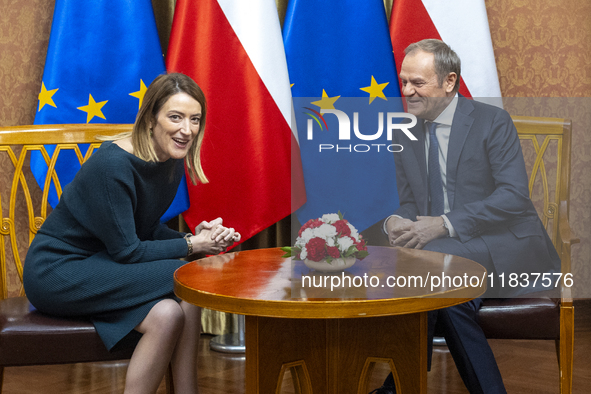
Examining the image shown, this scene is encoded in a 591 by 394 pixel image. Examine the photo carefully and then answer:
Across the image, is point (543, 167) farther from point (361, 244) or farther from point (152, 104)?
point (152, 104)

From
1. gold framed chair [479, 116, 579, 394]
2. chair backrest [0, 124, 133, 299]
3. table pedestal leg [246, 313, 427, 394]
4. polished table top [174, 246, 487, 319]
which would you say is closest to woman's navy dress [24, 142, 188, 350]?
polished table top [174, 246, 487, 319]

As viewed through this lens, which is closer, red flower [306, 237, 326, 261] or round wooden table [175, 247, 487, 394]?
round wooden table [175, 247, 487, 394]

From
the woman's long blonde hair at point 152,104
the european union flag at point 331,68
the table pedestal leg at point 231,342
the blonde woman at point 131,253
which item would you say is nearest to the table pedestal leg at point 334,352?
the blonde woman at point 131,253

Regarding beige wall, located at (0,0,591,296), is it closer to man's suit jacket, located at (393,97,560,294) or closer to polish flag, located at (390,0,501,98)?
polish flag, located at (390,0,501,98)

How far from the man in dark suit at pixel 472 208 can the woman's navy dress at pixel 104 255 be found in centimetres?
75

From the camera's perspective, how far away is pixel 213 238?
5.90ft

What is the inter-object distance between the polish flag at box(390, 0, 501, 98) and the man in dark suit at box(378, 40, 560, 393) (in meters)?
0.81

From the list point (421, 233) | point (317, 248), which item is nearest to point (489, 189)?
point (421, 233)

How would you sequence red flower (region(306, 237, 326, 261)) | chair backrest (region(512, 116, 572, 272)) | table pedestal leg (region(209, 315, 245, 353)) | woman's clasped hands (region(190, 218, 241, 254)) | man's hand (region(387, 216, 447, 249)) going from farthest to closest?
table pedestal leg (region(209, 315, 245, 353)), chair backrest (region(512, 116, 572, 272)), woman's clasped hands (region(190, 218, 241, 254)), man's hand (region(387, 216, 447, 249)), red flower (region(306, 237, 326, 261))

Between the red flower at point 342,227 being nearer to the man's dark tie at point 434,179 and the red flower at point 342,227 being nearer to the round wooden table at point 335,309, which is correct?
the round wooden table at point 335,309

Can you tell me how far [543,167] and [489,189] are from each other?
0.64 meters

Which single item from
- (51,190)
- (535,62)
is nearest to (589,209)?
(535,62)

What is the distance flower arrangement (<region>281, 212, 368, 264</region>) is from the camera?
132cm

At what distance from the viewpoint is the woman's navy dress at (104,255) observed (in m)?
1.58
